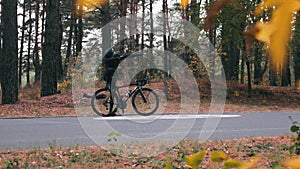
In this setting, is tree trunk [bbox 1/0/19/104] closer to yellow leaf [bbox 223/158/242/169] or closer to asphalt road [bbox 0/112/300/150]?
asphalt road [bbox 0/112/300/150]

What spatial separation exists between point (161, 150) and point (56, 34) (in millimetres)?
10507

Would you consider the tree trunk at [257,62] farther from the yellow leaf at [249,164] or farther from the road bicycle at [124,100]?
the yellow leaf at [249,164]

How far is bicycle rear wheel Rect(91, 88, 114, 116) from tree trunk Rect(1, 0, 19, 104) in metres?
3.80

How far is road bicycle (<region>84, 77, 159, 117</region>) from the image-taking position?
10.8m

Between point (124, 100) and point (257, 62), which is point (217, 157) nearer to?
point (124, 100)

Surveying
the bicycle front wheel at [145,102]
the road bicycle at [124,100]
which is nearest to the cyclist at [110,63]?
the road bicycle at [124,100]

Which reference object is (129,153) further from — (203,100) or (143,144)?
(203,100)

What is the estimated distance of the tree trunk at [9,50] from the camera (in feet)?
46.7

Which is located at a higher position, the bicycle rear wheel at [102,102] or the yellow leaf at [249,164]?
the yellow leaf at [249,164]

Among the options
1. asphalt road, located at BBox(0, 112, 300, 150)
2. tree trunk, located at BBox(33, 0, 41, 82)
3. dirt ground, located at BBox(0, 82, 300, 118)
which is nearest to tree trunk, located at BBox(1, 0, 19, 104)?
dirt ground, located at BBox(0, 82, 300, 118)

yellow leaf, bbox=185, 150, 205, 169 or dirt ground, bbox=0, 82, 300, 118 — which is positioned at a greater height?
yellow leaf, bbox=185, 150, 205, 169

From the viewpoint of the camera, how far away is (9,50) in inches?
566

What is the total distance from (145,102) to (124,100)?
477 mm

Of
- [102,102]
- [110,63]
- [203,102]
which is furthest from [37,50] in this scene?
[110,63]
